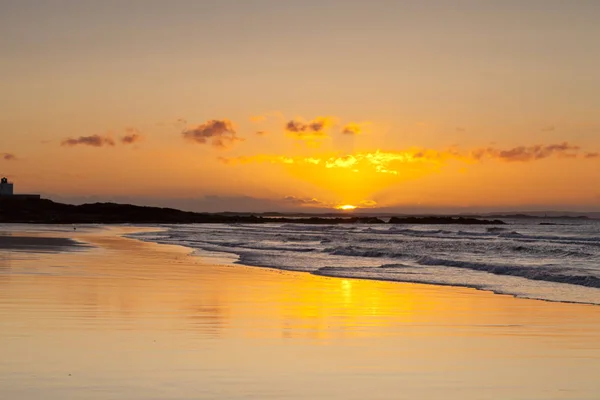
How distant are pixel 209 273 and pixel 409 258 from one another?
12842 millimetres

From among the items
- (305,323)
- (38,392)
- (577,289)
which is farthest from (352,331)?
(577,289)

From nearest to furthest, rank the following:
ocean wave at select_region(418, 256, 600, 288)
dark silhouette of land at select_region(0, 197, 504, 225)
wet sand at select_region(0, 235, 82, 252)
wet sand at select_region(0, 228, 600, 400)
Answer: wet sand at select_region(0, 228, 600, 400) < ocean wave at select_region(418, 256, 600, 288) < wet sand at select_region(0, 235, 82, 252) < dark silhouette of land at select_region(0, 197, 504, 225)

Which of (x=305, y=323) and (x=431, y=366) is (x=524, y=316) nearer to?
(x=305, y=323)

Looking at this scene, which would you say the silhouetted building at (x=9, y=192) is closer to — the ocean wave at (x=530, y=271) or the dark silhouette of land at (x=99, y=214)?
the dark silhouette of land at (x=99, y=214)

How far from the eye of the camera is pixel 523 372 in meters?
9.14

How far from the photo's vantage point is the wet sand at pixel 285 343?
26.7 feet

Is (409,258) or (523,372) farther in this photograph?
(409,258)

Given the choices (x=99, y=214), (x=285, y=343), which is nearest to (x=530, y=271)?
(x=285, y=343)

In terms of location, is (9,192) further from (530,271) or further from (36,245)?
(530,271)

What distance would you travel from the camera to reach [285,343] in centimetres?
1083

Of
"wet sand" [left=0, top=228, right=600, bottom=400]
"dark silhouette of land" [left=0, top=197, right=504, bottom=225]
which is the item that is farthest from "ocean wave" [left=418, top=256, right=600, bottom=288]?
"dark silhouette of land" [left=0, top=197, right=504, bottom=225]

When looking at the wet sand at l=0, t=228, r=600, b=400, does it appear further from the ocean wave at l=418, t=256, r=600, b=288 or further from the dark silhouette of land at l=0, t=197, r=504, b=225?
the dark silhouette of land at l=0, t=197, r=504, b=225

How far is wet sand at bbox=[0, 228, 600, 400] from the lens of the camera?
26.7 ft

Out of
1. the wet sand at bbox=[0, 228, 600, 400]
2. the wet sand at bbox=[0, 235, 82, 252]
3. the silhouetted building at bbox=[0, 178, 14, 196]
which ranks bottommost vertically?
the wet sand at bbox=[0, 228, 600, 400]
